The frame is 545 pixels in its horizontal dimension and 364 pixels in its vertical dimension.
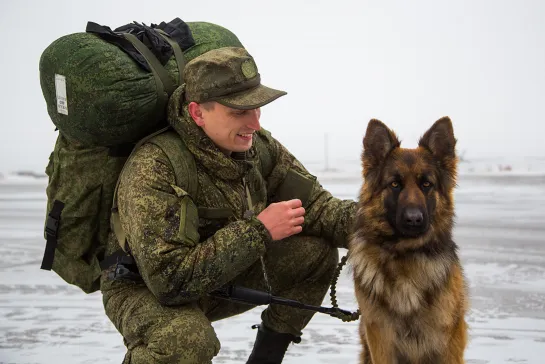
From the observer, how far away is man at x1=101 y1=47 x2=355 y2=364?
2.58 metres

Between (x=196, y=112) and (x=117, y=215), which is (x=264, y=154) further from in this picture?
(x=117, y=215)

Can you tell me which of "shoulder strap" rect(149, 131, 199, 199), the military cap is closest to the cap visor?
the military cap

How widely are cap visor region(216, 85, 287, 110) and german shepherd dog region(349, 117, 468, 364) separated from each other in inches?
20.0

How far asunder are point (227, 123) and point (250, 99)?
155 millimetres

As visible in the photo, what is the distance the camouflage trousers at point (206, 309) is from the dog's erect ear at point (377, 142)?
1.75 ft

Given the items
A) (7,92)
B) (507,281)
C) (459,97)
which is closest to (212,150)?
(507,281)

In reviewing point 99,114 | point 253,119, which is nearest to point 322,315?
point 253,119

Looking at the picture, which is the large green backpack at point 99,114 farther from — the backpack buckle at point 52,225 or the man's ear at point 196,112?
the man's ear at point 196,112

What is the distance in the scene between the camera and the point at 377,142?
2.96 metres

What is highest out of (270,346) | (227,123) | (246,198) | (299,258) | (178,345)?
(227,123)

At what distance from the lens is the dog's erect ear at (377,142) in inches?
115

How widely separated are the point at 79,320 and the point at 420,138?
108 inches

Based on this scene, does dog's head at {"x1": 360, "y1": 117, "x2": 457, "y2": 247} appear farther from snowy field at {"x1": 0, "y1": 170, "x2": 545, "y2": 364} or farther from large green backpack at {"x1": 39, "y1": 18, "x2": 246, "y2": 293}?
snowy field at {"x1": 0, "y1": 170, "x2": 545, "y2": 364}

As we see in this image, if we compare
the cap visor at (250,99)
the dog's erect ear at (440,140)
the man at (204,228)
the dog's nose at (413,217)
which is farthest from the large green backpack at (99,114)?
the dog's erect ear at (440,140)
